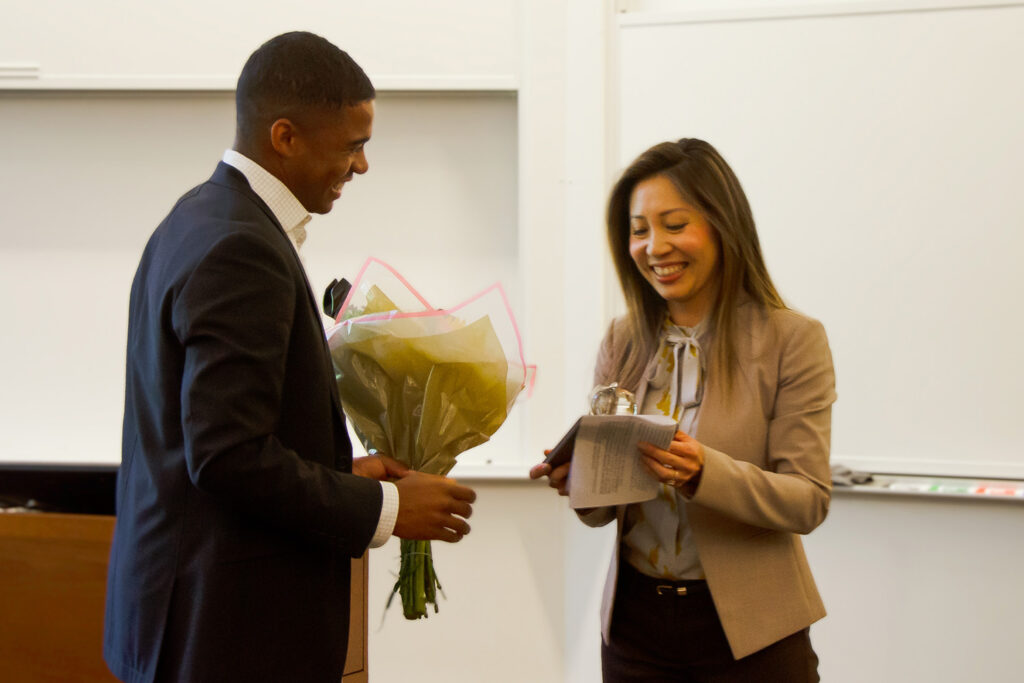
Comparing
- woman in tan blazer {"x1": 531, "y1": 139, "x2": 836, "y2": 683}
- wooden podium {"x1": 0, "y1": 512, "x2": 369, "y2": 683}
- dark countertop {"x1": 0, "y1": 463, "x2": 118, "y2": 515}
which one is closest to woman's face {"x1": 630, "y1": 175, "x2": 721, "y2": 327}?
woman in tan blazer {"x1": 531, "y1": 139, "x2": 836, "y2": 683}

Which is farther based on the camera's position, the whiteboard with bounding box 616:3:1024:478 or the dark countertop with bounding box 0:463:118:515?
the dark countertop with bounding box 0:463:118:515

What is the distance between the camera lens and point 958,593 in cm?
260

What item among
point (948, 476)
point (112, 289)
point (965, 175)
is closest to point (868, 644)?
point (948, 476)

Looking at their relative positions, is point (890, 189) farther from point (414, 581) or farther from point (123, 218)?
point (123, 218)

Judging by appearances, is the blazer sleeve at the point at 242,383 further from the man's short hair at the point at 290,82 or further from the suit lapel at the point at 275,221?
the man's short hair at the point at 290,82

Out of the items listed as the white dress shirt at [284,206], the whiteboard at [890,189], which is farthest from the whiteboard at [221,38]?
the white dress shirt at [284,206]

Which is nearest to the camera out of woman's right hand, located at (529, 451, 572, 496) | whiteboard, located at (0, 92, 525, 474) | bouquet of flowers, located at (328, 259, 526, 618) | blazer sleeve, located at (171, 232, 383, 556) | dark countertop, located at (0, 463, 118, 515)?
blazer sleeve, located at (171, 232, 383, 556)

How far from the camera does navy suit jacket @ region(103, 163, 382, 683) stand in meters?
1.11

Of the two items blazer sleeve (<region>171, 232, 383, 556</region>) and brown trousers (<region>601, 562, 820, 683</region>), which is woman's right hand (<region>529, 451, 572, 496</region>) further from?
blazer sleeve (<region>171, 232, 383, 556</region>)

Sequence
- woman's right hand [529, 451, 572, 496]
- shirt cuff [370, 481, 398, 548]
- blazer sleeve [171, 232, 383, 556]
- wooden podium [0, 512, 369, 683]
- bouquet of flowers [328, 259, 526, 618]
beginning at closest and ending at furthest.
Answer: blazer sleeve [171, 232, 383, 556] < shirt cuff [370, 481, 398, 548] < bouquet of flowers [328, 259, 526, 618] < woman's right hand [529, 451, 572, 496] < wooden podium [0, 512, 369, 683]

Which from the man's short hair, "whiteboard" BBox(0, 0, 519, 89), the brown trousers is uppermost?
"whiteboard" BBox(0, 0, 519, 89)

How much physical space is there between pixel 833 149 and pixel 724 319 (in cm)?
127

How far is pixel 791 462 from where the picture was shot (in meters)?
1.58

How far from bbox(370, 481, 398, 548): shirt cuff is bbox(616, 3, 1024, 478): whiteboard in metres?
1.79
